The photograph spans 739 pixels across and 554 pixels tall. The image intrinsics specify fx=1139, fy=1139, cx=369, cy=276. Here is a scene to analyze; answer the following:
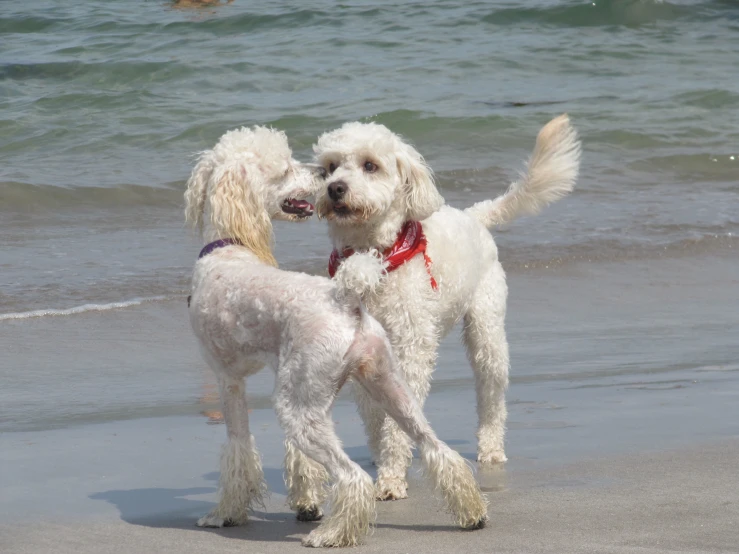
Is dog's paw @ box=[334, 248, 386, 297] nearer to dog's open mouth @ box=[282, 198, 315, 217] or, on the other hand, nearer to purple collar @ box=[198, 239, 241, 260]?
purple collar @ box=[198, 239, 241, 260]

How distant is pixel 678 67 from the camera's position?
65.6 feet

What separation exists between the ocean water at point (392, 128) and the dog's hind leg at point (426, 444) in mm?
1742

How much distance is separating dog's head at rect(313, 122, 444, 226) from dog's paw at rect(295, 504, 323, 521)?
1.26 m

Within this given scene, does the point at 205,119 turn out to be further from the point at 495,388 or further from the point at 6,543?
the point at 6,543

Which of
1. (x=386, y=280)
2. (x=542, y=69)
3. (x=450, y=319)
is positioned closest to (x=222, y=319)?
(x=386, y=280)

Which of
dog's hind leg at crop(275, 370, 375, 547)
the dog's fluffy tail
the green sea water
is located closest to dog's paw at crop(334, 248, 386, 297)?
dog's hind leg at crop(275, 370, 375, 547)

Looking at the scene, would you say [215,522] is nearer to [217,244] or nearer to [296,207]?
[217,244]

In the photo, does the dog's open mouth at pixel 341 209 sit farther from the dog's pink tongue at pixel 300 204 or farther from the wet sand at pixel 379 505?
the wet sand at pixel 379 505

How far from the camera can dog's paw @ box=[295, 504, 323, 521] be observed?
451cm

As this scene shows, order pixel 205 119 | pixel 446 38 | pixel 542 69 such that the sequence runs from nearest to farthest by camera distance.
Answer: pixel 205 119 < pixel 542 69 < pixel 446 38

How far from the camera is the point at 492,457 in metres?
5.39

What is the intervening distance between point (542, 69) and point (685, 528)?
1609cm

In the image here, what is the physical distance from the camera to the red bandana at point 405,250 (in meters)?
5.06

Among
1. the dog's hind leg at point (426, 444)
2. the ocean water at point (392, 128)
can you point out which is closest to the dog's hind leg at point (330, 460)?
the dog's hind leg at point (426, 444)
